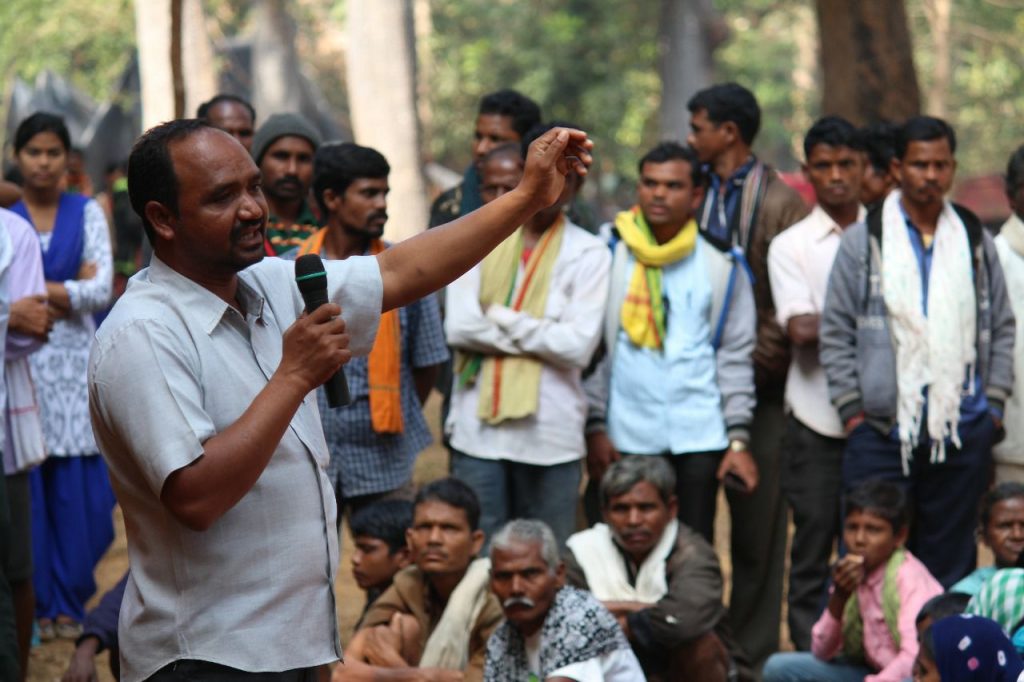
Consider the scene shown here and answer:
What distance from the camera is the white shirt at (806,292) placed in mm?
6176

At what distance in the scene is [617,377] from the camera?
6.21 metres

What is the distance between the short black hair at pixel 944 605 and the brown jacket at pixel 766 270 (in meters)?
1.56

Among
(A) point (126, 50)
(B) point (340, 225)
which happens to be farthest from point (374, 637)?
(A) point (126, 50)

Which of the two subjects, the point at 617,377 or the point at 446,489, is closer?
the point at 446,489

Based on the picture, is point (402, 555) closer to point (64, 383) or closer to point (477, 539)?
point (477, 539)

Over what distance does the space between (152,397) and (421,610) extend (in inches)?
111

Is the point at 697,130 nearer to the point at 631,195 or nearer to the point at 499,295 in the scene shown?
the point at 499,295

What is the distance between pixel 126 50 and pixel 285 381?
19.8m

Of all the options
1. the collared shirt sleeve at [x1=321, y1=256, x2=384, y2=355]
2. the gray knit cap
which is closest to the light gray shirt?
the collared shirt sleeve at [x1=321, y1=256, x2=384, y2=355]

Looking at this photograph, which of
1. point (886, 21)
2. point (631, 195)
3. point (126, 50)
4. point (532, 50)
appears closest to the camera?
point (886, 21)

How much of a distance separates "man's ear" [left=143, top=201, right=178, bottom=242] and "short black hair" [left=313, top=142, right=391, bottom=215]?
8.68 ft

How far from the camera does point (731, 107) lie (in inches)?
265

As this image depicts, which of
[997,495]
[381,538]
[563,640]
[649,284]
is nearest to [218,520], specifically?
[563,640]

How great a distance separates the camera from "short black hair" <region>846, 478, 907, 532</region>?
5.52m
